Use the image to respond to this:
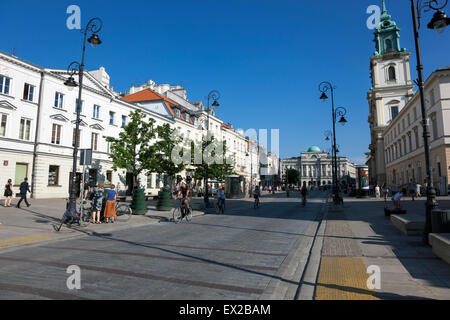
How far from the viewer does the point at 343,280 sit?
4844 millimetres

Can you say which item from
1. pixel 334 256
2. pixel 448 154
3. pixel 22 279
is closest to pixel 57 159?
pixel 22 279

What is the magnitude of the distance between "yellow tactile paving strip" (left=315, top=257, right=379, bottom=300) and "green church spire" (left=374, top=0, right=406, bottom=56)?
73.1m

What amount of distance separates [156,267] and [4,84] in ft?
84.7

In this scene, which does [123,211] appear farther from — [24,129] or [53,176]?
[24,129]

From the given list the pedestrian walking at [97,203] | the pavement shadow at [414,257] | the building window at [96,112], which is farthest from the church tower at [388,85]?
the pedestrian walking at [97,203]

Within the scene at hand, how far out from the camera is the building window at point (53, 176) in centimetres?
2709

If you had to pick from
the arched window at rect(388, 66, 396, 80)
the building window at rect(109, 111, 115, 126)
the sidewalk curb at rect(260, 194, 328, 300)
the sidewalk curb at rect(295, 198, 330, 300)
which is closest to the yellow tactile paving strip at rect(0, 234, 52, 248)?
the sidewalk curb at rect(260, 194, 328, 300)

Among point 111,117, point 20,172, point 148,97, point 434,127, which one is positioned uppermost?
point 148,97

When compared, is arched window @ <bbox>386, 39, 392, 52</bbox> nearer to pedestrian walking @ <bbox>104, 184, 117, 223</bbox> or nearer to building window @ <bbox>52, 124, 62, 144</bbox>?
building window @ <bbox>52, 124, 62, 144</bbox>

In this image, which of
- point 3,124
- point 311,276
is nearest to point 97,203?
point 311,276

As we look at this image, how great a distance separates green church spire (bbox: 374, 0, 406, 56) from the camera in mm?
66312

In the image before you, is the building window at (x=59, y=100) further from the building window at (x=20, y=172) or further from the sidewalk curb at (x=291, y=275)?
the sidewalk curb at (x=291, y=275)

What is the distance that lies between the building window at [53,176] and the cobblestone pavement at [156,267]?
822 inches

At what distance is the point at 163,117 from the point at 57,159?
16784 millimetres
